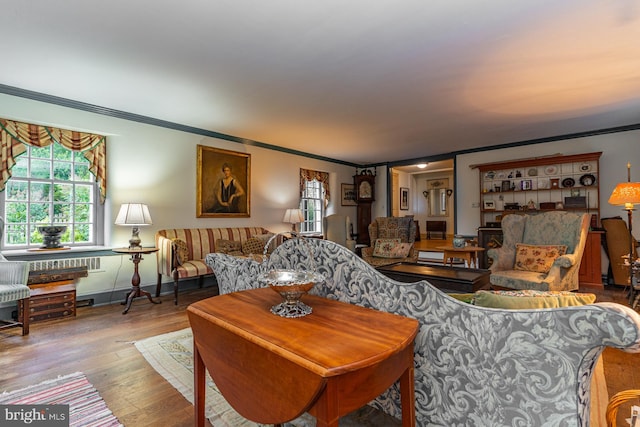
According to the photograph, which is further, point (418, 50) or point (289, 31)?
point (418, 50)

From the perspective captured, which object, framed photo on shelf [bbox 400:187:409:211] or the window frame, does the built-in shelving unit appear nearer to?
the window frame

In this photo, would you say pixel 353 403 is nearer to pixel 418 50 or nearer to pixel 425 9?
pixel 425 9

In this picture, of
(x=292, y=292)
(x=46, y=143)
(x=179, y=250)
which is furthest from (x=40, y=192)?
(x=292, y=292)

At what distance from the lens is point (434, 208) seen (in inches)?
420

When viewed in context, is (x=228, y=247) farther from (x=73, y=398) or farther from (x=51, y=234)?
(x=73, y=398)

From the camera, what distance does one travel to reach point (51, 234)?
335 cm

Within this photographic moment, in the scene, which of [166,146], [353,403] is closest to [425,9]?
[353,403]

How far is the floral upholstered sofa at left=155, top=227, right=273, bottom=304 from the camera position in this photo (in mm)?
3715

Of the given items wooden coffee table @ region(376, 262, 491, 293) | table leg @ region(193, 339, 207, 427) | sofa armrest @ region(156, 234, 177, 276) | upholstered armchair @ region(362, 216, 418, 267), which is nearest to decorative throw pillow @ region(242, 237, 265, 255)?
sofa armrest @ region(156, 234, 177, 276)

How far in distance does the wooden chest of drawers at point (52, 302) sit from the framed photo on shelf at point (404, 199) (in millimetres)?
8432

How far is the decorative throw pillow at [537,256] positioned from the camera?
3369mm

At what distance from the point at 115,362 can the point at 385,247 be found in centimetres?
351

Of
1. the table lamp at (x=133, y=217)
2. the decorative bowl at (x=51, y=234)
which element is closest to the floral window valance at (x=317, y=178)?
the table lamp at (x=133, y=217)

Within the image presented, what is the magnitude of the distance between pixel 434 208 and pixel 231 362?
34.3 ft
